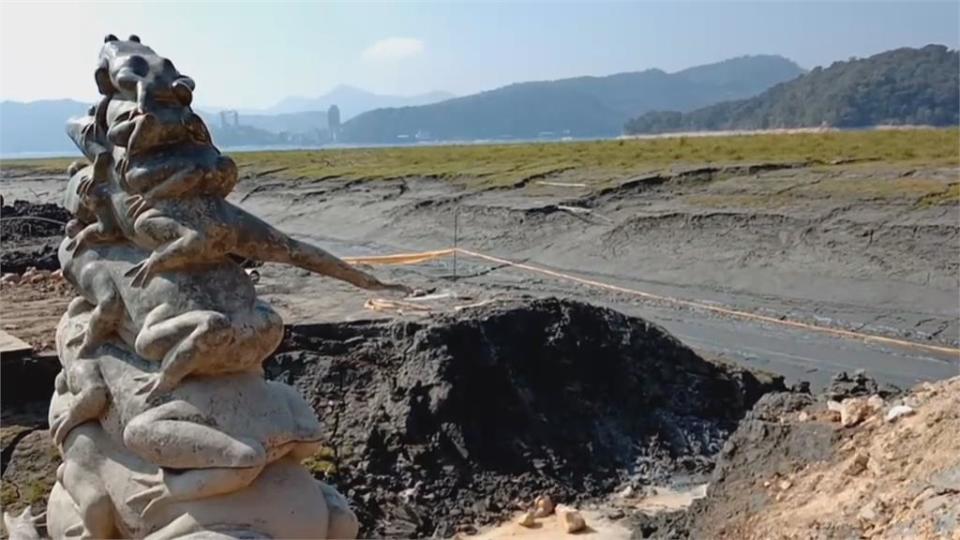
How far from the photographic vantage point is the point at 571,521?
9531 mm

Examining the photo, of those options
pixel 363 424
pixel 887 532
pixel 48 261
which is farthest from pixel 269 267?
pixel 887 532

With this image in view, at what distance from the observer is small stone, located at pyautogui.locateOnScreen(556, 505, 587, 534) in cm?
949

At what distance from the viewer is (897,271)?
20.2 meters

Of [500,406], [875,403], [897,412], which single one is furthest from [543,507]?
[897,412]

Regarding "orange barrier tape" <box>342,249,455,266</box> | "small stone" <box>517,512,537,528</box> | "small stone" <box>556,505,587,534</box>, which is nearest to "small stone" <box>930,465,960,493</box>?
"small stone" <box>556,505,587,534</box>

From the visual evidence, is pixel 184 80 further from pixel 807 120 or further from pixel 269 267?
pixel 807 120

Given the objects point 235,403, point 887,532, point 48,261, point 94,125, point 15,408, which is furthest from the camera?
point 48,261

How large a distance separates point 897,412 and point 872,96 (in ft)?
298

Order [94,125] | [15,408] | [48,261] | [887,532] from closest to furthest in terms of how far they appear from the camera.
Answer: [94,125] < [887,532] < [15,408] < [48,261]

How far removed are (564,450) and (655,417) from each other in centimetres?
145

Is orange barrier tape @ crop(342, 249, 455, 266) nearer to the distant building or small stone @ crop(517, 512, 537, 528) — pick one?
small stone @ crop(517, 512, 537, 528)

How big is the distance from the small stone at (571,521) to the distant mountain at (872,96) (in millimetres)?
86145

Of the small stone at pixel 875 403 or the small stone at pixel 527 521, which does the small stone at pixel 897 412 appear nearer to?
the small stone at pixel 875 403

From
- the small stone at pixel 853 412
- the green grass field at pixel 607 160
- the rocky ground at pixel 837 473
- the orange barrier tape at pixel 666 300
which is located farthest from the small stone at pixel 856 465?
the green grass field at pixel 607 160
